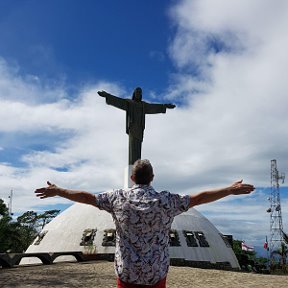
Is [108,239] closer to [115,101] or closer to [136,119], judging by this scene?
[136,119]

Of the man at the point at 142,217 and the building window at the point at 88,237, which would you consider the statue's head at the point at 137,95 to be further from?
the man at the point at 142,217

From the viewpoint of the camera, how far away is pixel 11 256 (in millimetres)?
11875

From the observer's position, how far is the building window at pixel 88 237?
56.2 feet

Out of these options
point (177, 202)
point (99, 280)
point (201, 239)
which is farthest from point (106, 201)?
point (201, 239)

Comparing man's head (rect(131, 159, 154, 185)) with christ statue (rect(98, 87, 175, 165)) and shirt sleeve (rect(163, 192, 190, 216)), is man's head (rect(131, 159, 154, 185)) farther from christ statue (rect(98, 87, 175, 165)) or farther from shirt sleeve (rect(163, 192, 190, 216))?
christ statue (rect(98, 87, 175, 165))

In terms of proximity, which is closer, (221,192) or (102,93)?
(221,192)

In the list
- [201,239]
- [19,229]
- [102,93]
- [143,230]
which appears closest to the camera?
[143,230]

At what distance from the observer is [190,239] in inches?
705

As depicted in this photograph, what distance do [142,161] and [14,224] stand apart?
77.8ft

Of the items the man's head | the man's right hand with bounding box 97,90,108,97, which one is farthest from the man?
the man's right hand with bounding box 97,90,108,97

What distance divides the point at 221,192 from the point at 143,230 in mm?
642

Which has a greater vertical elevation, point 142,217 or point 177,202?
point 177,202

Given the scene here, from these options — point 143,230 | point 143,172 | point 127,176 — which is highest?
point 127,176

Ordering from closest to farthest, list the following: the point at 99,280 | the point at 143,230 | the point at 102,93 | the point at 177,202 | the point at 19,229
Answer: the point at 143,230 < the point at 177,202 < the point at 99,280 < the point at 102,93 < the point at 19,229
